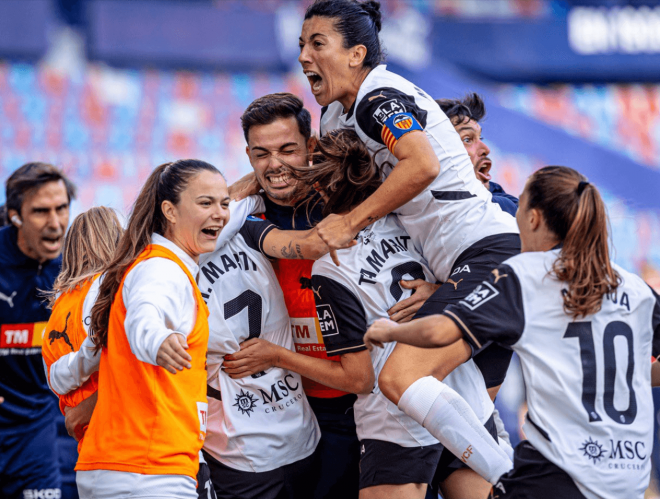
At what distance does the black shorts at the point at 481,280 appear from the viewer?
3.21 metres

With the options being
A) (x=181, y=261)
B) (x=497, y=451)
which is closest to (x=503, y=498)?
(x=497, y=451)

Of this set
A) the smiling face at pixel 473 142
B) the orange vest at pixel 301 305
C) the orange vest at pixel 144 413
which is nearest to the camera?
the orange vest at pixel 144 413

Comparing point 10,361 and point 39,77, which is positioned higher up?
point 39,77

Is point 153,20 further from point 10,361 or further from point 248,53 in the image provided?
point 10,361

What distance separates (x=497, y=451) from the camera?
116 inches

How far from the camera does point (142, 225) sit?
3.00 m

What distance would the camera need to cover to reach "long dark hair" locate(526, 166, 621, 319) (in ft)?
8.34

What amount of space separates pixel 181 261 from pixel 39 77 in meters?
10.1

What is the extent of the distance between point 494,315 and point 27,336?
136 inches

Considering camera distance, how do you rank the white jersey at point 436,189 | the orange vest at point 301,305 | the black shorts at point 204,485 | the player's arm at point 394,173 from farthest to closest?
the orange vest at point 301,305 → the white jersey at point 436,189 → the player's arm at point 394,173 → the black shorts at point 204,485

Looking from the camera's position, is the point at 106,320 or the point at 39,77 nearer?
the point at 106,320

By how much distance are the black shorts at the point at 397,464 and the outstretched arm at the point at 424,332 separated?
2.69 feet

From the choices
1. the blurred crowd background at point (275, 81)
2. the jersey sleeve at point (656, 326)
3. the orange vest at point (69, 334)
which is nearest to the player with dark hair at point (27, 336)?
the orange vest at point (69, 334)

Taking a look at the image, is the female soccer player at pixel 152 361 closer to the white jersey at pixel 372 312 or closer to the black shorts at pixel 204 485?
the black shorts at pixel 204 485
